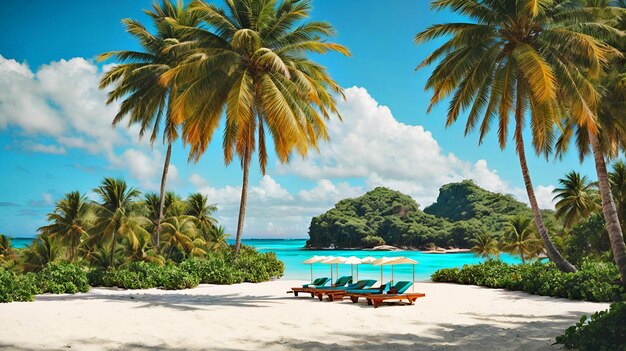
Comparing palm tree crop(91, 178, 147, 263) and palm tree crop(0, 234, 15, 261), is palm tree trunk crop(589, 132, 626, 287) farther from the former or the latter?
palm tree crop(0, 234, 15, 261)

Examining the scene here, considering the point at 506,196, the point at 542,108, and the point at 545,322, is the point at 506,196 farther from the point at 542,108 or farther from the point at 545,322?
the point at 545,322

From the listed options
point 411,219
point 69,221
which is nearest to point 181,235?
point 69,221

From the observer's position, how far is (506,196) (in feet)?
307

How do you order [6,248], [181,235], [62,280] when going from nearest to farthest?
[62,280] → [181,235] → [6,248]

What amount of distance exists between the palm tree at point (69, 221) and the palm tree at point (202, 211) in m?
12.5

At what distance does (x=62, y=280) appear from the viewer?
1853 cm

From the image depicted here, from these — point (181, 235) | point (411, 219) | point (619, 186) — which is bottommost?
point (181, 235)

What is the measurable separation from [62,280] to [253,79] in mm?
10373

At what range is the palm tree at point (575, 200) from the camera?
3041cm

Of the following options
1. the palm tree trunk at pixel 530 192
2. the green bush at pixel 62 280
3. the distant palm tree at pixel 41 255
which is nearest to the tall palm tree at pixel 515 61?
the palm tree trunk at pixel 530 192

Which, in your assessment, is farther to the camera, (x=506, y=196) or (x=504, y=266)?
(x=506, y=196)

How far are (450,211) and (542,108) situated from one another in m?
89.5

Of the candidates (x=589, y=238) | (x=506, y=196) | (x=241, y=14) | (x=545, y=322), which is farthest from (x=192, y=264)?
(x=506, y=196)

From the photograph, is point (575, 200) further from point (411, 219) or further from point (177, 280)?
point (411, 219)
